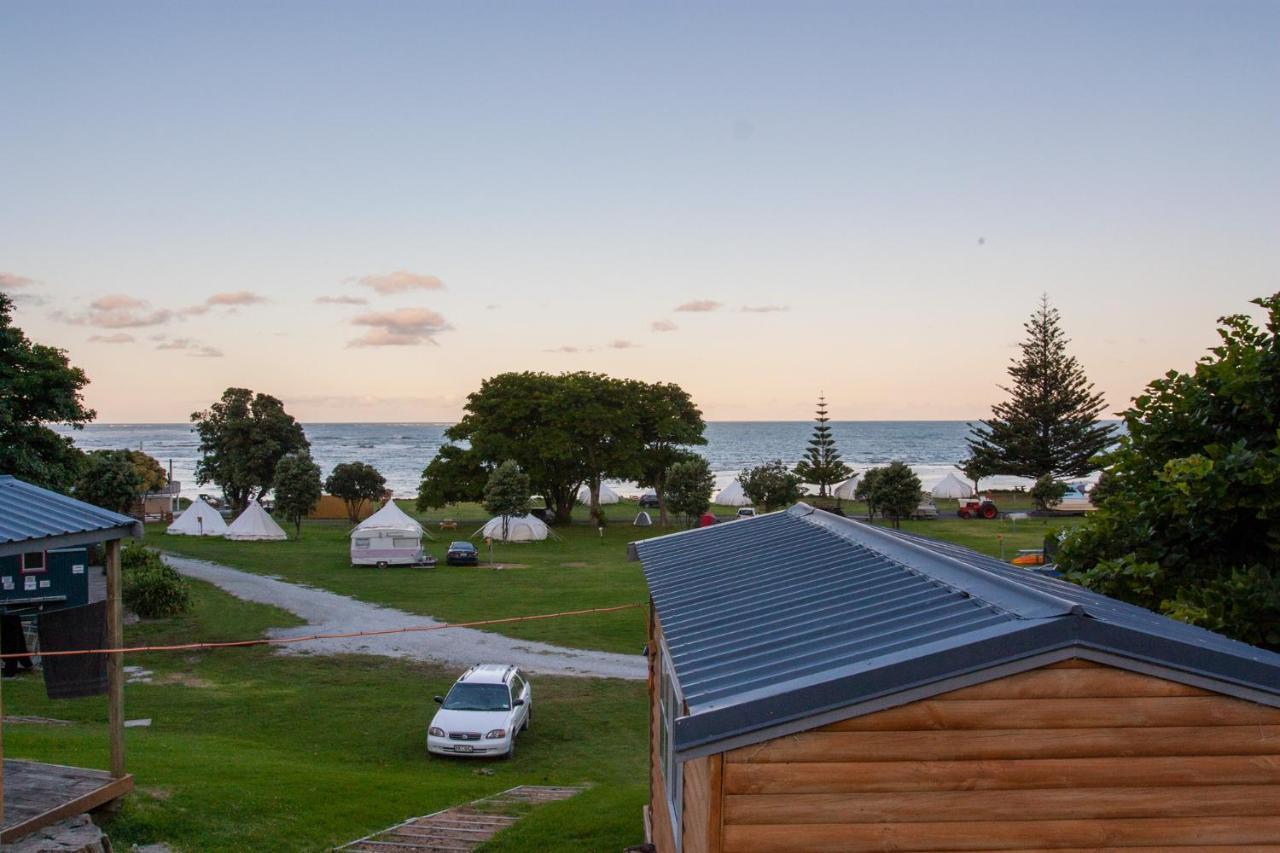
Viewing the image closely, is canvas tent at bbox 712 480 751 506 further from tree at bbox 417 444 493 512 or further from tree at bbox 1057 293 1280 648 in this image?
tree at bbox 1057 293 1280 648

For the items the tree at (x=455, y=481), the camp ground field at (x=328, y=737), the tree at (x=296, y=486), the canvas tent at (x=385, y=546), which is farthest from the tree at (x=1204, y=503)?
the tree at (x=455, y=481)

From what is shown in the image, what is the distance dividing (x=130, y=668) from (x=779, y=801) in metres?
20.5

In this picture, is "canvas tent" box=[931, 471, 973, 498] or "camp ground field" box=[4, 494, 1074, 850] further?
Result: "canvas tent" box=[931, 471, 973, 498]

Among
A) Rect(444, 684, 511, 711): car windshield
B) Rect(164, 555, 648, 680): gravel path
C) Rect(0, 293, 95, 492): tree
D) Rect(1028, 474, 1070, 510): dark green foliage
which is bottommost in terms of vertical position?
Rect(164, 555, 648, 680): gravel path

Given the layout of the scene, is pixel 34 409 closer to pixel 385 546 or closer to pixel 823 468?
pixel 385 546

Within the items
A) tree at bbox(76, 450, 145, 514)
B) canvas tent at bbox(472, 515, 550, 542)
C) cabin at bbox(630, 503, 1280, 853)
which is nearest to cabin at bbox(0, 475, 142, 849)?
cabin at bbox(630, 503, 1280, 853)

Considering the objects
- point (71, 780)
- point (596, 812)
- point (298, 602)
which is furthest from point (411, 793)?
point (298, 602)

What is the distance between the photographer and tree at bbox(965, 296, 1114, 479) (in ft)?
207

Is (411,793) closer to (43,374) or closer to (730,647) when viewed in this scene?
(730,647)

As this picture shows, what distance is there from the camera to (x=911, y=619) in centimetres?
584

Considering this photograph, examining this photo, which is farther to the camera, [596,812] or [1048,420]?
[1048,420]

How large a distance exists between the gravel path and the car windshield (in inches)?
184

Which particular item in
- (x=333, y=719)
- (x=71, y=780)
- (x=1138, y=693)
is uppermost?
(x=1138, y=693)

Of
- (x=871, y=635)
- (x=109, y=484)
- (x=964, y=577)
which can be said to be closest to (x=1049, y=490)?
(x=109, y=484)
